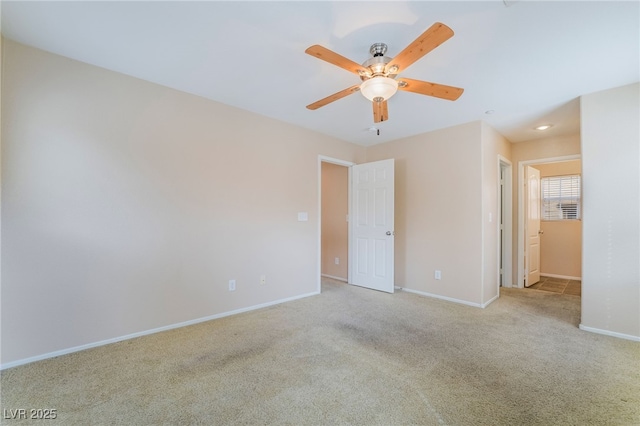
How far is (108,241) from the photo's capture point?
2.40 meters

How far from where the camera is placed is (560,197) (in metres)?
5.31

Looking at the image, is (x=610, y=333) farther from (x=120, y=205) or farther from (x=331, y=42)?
(x=120, y=205)

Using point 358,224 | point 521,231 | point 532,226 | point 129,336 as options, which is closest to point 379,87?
point 358,224

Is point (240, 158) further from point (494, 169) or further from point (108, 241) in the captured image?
point (494, 169)

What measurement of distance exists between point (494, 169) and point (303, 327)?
3.43m

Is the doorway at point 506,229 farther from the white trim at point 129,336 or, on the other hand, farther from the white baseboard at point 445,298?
the white trim at point 129,336

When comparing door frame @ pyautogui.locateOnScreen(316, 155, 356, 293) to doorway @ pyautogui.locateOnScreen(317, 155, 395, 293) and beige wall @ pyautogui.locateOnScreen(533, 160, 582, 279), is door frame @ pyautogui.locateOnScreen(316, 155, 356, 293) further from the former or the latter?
beige wall @ pyautogui.locateOnScreen(533, 160, 582, 279)

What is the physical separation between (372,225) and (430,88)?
8.63 feet

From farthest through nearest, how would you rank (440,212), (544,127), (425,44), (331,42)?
(440,212) → (544,127) → (331,42) → (425,44)

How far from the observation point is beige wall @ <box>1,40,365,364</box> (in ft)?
6.84

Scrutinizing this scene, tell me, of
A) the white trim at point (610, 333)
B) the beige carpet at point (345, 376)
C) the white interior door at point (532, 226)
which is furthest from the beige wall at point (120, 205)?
the white interior door at point (532, 226)

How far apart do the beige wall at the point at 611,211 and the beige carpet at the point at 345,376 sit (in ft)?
1.08

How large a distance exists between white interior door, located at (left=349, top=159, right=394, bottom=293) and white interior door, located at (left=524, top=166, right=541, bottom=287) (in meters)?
2.48

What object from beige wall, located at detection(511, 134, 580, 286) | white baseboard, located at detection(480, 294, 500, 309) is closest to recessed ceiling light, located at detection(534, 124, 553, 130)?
beige wall, located at detection(511, 134, 580, 286)
